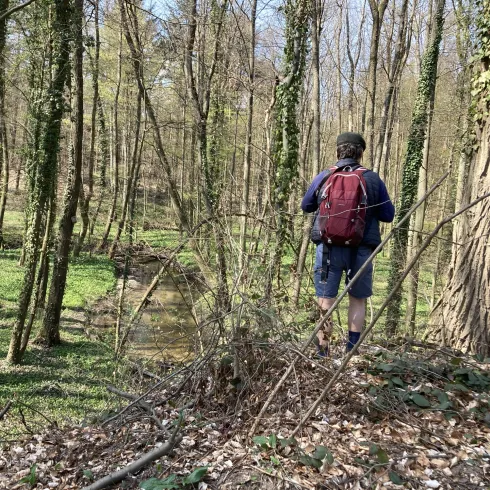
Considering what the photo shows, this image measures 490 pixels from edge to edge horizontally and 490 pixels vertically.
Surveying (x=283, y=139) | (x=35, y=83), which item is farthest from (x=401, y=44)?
(x=35, y=83)

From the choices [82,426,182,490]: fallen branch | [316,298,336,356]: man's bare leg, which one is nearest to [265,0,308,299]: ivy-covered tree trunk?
[316,298,336,356]: man's bare leg

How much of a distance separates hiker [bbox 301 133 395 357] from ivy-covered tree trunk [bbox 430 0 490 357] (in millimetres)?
909

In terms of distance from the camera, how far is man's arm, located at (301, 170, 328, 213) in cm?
373

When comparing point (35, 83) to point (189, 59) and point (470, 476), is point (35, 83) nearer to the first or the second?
point (189, 59)

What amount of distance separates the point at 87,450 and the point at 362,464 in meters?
1.84

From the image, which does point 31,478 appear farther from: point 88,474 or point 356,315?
point 356,315

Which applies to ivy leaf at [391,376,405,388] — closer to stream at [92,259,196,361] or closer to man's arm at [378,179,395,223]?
man's arm at [378,179,395,223]

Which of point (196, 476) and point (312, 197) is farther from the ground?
point (312, 197)

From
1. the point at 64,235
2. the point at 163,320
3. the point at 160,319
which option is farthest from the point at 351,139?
the point at 163,320

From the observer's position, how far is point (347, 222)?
3.48 metres

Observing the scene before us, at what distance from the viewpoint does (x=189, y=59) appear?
840 cm

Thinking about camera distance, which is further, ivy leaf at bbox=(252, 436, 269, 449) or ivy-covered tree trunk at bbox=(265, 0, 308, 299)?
ivy-covered tree trunk at bbox=(265, 0, 308, 299)

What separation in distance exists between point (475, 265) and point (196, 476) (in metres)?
2.95

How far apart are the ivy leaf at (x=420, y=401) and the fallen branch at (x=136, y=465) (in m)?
1.56
